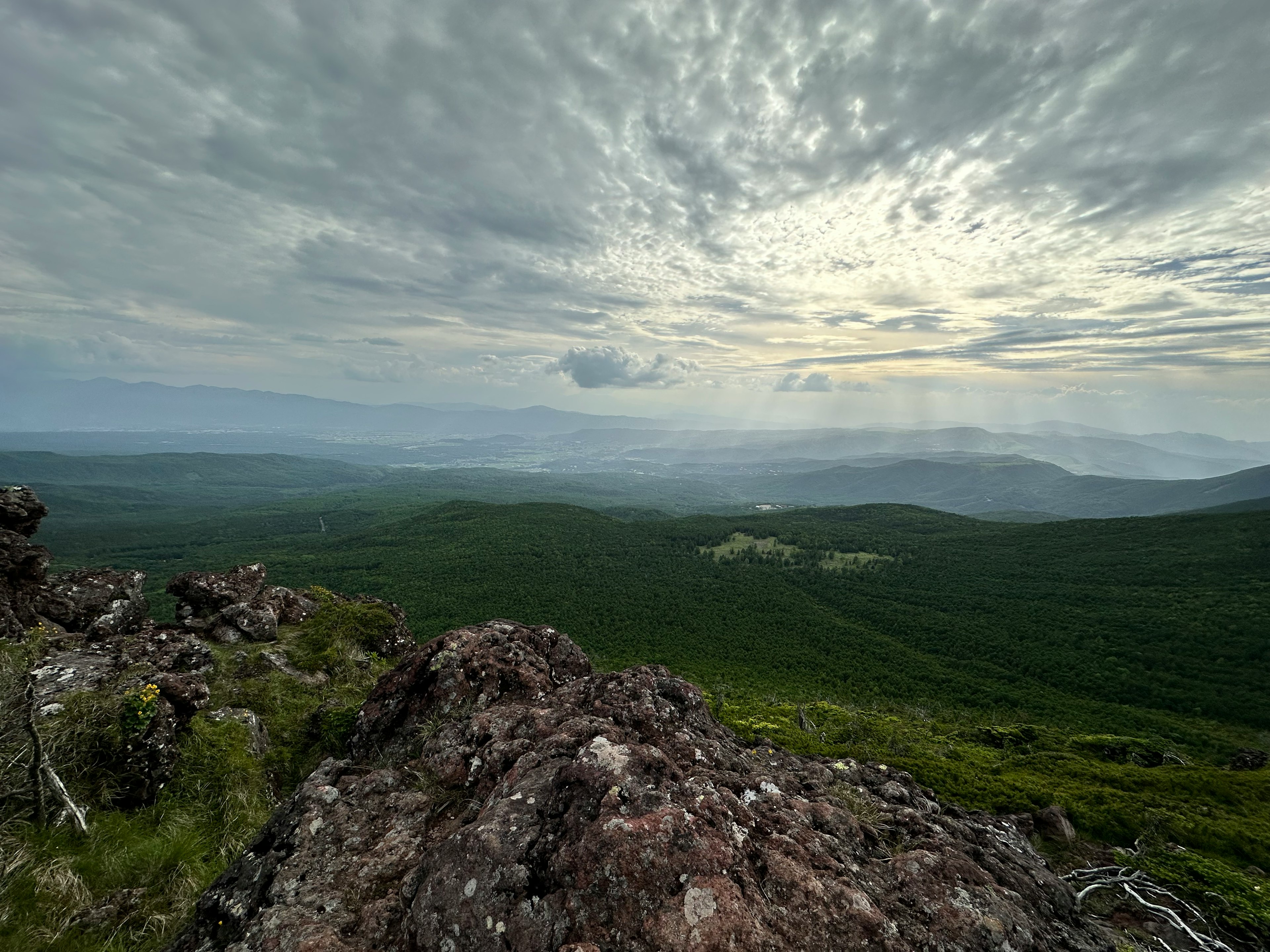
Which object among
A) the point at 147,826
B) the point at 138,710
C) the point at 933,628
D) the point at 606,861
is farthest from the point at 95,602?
the point at 933,628

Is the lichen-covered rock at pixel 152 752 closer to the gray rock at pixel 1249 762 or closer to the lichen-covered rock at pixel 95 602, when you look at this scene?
the lichen-covered rock at pixel 95 602

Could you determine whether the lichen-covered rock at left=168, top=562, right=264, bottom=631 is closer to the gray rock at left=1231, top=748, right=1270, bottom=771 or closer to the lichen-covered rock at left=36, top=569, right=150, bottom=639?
the lichen-covered rock at left=36, top=569, right=150, bottom=639

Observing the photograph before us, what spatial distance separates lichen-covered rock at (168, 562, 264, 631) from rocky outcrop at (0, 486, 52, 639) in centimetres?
406

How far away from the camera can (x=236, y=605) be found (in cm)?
2002

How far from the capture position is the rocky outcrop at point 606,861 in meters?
5.03

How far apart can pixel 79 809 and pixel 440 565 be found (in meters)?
118

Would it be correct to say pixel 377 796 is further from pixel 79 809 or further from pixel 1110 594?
pixel 1110 594

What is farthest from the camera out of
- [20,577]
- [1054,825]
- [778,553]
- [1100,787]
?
[778,553]

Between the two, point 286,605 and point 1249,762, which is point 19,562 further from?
point 1249,762

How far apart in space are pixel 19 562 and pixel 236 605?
6.35 meters

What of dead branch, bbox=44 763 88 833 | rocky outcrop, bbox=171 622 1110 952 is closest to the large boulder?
dead branch, bbox=44 763 88 833

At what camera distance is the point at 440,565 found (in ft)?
386

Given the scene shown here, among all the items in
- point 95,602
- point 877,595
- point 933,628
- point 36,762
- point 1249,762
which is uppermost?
point 36,762

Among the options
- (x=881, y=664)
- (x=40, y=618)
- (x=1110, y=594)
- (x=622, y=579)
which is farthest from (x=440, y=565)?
(x=1110, y=594)
